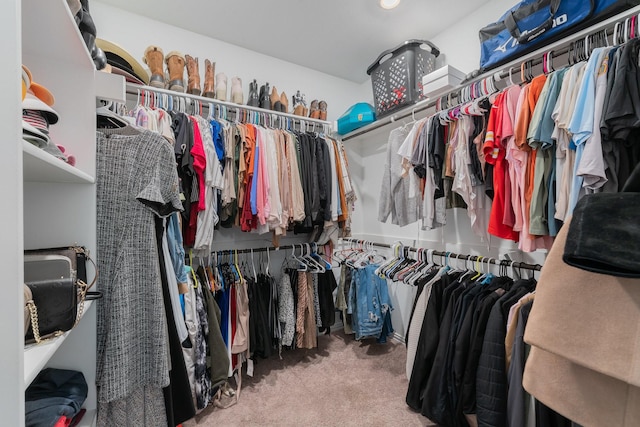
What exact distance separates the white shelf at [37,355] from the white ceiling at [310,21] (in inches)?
84.0

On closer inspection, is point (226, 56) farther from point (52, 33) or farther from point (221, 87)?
point (52, 33)

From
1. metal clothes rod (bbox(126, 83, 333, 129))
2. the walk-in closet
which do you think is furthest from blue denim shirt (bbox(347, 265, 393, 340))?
metal clothes rod (bbox(126, 83, 333, 129))

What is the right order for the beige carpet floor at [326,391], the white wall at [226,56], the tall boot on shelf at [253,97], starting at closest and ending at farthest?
the beige carpet floor at [326,391] → the white wall at [226,56] → the tall boot on shelf at [253,97]

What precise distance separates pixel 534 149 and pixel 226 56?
229 centimetres

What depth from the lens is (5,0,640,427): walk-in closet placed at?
1.86ft

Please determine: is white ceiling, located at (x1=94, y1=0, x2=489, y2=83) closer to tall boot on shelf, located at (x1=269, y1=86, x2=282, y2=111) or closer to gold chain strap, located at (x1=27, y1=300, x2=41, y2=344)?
tall boot on shelf, located at (x1=269, y1=86, x2=282, y2=111)

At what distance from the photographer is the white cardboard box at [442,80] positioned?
166 centimetres

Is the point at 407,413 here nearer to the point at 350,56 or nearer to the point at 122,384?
the point at 122,384

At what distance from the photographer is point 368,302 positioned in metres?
2.25

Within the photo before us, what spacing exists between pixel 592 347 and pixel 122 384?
119cm

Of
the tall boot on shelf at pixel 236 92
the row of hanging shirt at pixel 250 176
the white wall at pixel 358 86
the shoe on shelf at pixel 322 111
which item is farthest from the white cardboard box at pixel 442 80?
the tall boot on shelf at pixel 236 92

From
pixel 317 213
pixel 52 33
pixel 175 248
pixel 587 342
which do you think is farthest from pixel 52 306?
pixel 317 213

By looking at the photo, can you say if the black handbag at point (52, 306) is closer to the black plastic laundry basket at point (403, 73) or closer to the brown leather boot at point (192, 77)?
the brown leather boot at point (192, 77)

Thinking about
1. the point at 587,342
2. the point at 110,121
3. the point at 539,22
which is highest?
the point at 539,22
